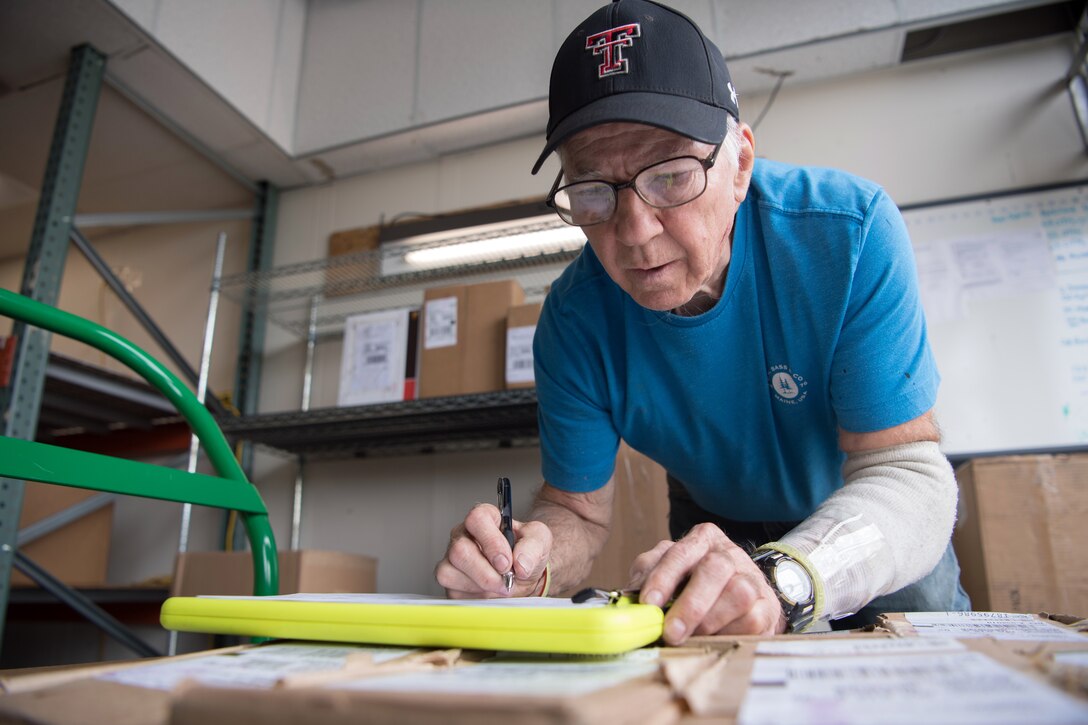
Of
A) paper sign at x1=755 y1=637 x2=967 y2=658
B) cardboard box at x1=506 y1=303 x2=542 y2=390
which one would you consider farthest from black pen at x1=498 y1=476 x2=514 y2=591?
cardboard box at x1=506 y1=303 x2=542 y2=390

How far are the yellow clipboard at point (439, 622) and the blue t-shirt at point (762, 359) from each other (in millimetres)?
447

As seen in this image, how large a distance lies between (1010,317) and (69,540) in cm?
290

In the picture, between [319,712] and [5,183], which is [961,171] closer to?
[319,712]

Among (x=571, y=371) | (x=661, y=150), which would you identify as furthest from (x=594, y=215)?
(x=571, y=371)

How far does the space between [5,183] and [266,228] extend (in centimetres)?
107

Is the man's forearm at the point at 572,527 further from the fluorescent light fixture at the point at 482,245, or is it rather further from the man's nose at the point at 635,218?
the fluorescent light fixture at the point at 482,245

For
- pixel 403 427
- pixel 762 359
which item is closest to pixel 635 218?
pixel 762 359

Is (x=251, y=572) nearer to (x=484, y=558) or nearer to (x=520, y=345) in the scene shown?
(x=520, y=345)

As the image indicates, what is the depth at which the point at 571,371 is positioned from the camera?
3.22 feet

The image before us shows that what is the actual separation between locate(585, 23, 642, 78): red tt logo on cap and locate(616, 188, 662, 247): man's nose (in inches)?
5.1

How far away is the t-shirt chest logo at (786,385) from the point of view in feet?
2.86

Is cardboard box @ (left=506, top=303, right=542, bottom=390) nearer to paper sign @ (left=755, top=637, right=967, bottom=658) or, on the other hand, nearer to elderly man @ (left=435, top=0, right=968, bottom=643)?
elderly man @ (left=435, top=0, right=968, bottom=643)

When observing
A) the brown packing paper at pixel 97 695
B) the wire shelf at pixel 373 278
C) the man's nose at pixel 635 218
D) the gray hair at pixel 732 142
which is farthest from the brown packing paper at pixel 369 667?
the wire shelf at pixel 373 278

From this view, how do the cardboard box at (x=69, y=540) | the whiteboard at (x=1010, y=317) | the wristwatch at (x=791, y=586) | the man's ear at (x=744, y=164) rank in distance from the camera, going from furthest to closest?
the cardboard box at (x=69, y=540), the whiteboard at (x=1010, y=317), the man's ear at (x=744, y=164), the wristwatch at (x=791, y=586)
